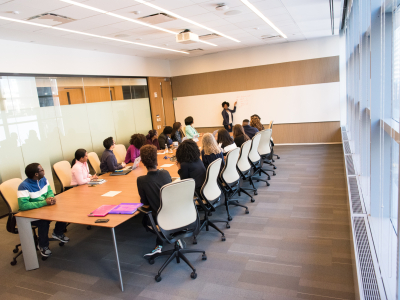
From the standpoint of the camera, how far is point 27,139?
19.1 ft

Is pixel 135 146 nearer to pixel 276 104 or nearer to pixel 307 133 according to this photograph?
pixel 276 104

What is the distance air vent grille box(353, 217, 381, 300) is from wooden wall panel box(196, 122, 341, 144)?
22.8 feet

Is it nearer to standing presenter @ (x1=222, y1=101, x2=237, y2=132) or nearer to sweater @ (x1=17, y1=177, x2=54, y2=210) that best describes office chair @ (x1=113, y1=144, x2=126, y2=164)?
sweater @ (x1=17, y1=177, x2=54, y2=210)

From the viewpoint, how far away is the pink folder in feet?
10.2

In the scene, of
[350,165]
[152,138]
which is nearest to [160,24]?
[152,138]

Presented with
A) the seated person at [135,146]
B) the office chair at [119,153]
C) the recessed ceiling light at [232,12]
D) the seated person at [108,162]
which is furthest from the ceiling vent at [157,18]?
the office chair at [119,153]

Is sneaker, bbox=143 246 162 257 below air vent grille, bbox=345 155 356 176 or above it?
below

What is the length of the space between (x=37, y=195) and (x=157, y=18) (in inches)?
126

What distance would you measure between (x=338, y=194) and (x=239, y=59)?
20.0 feet

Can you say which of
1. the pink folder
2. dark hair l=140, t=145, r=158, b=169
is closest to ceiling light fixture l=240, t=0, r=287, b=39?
dark hair l=140, t=145, r=158, b=169

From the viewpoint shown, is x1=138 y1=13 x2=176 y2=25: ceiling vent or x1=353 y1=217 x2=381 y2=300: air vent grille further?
x1=138 y1=13 x2=176 y2=25: ceiling vent

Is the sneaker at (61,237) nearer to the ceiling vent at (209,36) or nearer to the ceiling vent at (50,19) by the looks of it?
the ceiling vent at (50,19)

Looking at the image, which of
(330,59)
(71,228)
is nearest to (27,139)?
(71,228)

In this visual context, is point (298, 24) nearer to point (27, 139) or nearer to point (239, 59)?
point (239, 59)
